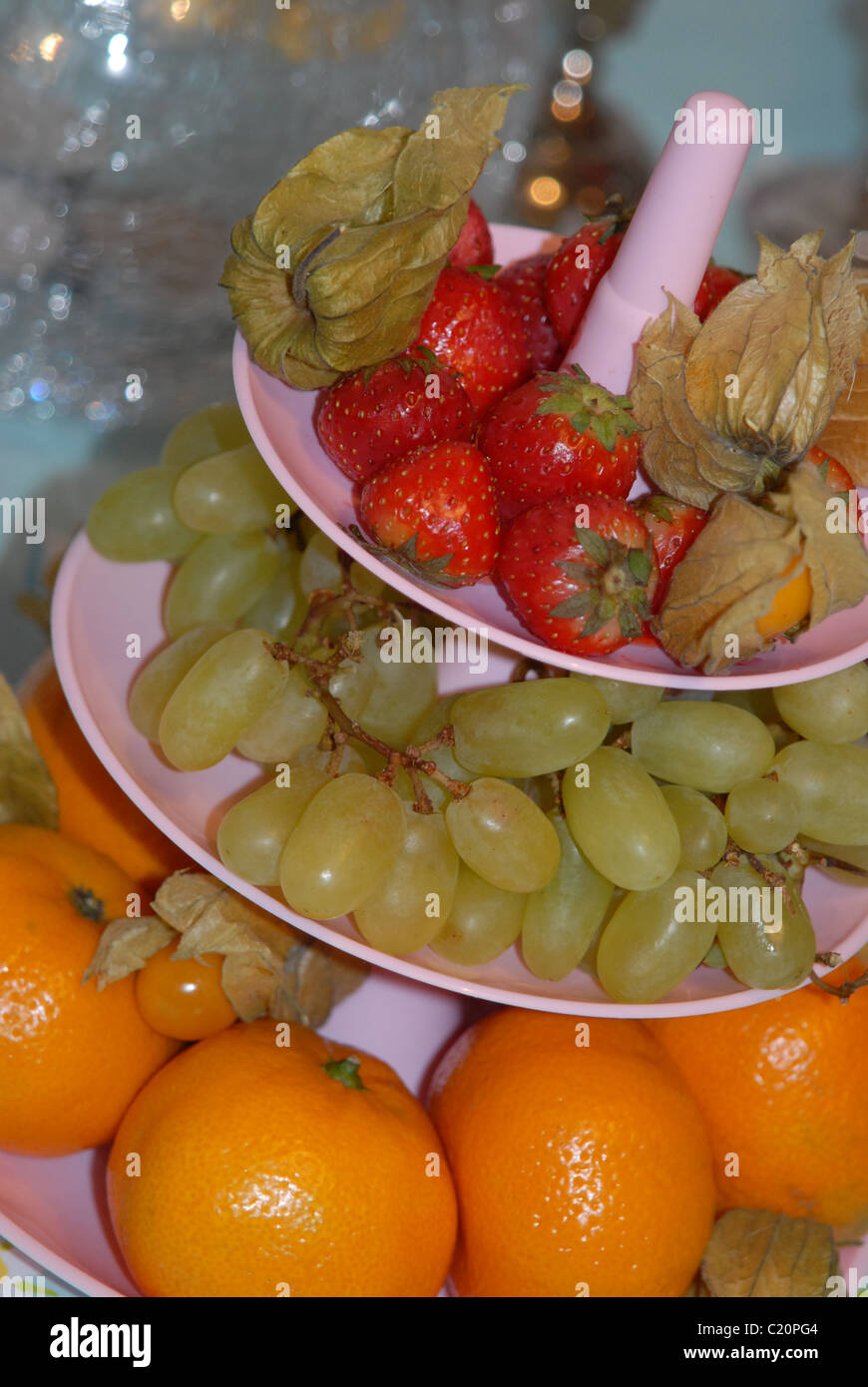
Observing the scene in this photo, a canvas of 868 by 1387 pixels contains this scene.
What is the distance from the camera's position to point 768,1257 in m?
0.74

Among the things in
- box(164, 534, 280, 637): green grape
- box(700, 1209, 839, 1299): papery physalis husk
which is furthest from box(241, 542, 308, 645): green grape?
box(700, 1209, 839, 1299): papery physalis husk

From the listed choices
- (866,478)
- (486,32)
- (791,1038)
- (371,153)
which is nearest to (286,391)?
(371,153)

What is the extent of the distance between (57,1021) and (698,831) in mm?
409

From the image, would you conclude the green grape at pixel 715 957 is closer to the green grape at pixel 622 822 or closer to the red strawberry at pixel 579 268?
the green grape at pixel 622 822

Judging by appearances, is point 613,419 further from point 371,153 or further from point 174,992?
point 174,992

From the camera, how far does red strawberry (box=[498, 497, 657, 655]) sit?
61 cm

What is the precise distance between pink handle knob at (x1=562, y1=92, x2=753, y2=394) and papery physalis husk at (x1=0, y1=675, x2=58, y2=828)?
0.46 m

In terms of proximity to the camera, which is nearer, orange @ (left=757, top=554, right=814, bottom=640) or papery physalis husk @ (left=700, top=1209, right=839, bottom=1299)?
orange @ (left=757, top=554, right=814, bottom=640)

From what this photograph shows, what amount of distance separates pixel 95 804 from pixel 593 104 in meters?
1.01

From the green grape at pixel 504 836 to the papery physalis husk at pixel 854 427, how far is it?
29 cm

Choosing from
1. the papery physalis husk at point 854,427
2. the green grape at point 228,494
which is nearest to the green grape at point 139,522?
the green grape at point 228,494

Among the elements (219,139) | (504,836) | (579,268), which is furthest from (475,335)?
(219,139)
